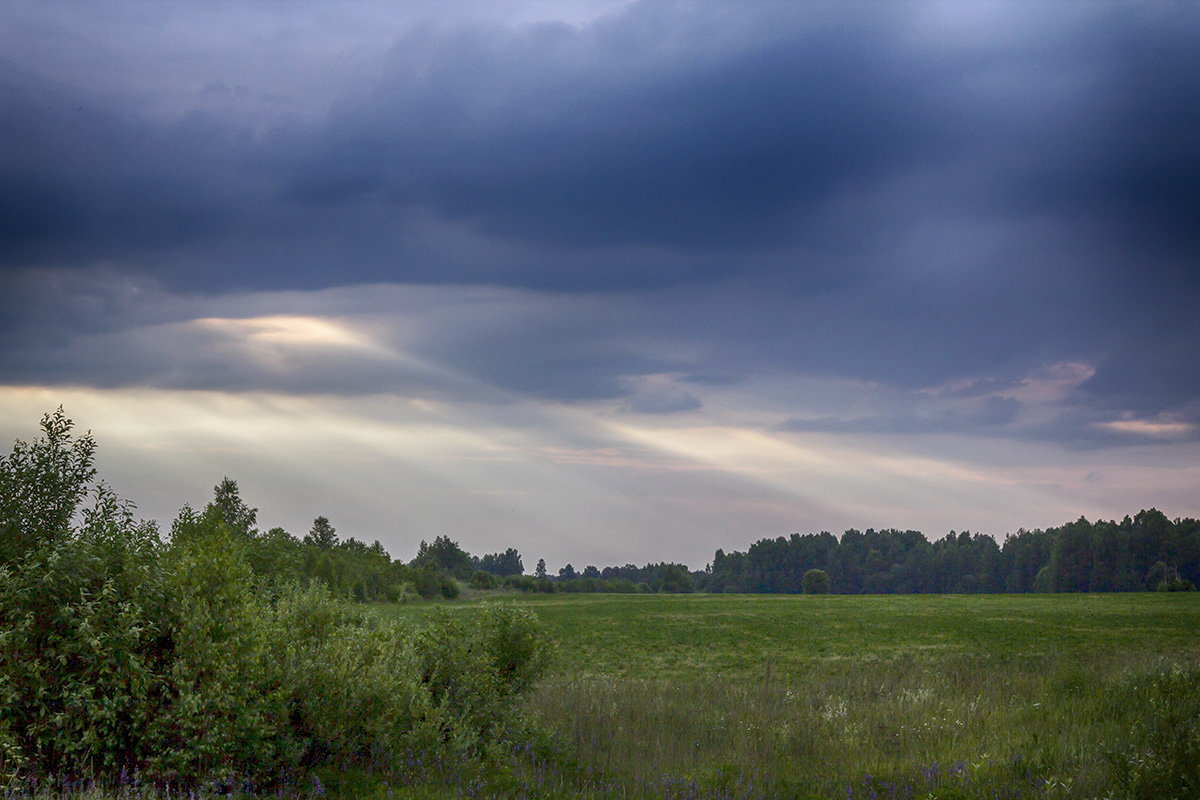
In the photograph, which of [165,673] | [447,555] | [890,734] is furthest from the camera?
[447,555]

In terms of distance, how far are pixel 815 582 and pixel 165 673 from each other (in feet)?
547

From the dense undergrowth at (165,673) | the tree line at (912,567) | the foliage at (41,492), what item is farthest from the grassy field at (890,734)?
the tree line at (912,567)

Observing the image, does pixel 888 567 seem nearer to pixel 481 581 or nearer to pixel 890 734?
pixel 481 581

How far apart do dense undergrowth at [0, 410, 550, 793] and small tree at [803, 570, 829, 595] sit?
531 ft

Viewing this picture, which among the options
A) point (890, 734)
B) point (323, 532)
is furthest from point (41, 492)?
point (323, 532)

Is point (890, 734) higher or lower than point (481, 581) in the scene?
higher

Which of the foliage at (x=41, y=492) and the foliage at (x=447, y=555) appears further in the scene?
the foliage at (x=447, y=555)

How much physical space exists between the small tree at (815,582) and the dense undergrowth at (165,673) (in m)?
162

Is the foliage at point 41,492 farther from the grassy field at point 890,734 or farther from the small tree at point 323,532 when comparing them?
the small tree at point 323,532

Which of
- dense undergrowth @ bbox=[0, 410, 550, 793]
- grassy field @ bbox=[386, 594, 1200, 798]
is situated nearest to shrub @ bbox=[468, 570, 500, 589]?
grassy field @ bbox=[386, 594, 1200, 798]

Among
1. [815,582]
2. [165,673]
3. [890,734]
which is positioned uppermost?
[165,673]

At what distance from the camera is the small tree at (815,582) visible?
540 feet

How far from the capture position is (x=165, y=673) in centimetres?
980

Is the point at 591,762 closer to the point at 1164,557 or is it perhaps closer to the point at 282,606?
the point at 282,606
